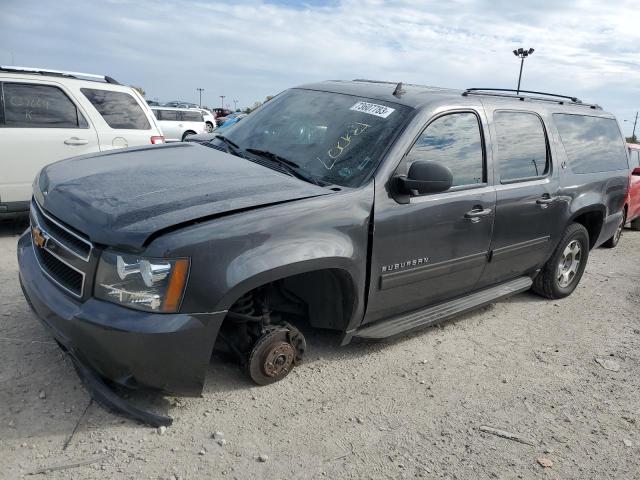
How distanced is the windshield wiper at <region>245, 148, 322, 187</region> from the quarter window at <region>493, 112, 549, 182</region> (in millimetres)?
1605

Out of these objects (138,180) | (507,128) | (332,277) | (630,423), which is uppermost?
(507,128)

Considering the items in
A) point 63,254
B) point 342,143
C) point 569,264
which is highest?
point 342,143

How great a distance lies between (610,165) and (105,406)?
16.6 feet

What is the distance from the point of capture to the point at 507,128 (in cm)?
410

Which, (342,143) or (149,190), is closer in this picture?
(149,190)

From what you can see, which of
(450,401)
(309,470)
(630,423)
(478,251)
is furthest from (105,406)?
(630,423)

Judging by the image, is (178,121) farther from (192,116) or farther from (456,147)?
(456,147)

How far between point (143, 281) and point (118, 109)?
15.9ft

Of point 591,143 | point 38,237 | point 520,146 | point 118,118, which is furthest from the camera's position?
point 118,118

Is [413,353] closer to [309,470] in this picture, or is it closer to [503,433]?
[503,433]

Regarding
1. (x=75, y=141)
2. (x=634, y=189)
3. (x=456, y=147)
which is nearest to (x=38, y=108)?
(x=75, y=141)

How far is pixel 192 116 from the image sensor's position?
71.4 feet

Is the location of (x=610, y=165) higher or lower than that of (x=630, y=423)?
higher

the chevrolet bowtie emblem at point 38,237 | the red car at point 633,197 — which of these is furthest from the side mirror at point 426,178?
the red car at point 633,197
